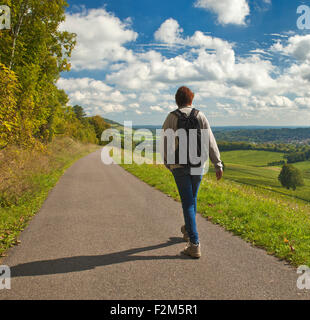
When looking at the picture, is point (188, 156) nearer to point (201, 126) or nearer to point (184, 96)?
point (201, 126)

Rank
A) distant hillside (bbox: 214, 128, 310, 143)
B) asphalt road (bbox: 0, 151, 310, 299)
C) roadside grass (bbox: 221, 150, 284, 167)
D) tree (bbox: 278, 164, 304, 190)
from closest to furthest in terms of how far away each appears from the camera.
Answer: asphalt road (bbox: 0, 151, 310, 299), tree (bbox: 278, 164, 304, 190), roadside grass (bbox: 221, 150, 284, 167), distant hillside (bbox: 214, 128, 310, 143)

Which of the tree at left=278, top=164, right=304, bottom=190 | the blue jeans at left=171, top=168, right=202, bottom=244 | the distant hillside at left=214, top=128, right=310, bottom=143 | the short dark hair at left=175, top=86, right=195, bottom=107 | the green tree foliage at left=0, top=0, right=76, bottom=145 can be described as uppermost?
the distant hillside at left=214, top=128, right=310, bottom=143

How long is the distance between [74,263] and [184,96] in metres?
3.07

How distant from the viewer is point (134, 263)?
3.67 meters

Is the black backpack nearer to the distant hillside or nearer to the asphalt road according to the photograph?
the asphalt road

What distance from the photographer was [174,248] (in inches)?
166

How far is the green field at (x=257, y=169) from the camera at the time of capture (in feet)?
182

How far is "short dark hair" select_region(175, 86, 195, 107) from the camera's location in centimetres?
392

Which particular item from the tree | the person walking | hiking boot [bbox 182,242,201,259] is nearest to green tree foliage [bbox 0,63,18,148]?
the person walking

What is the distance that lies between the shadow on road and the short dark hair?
2.44 m

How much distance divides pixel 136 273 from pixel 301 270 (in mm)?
2291

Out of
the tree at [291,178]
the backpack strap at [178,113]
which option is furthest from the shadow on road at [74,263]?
the tree at [291,178]
